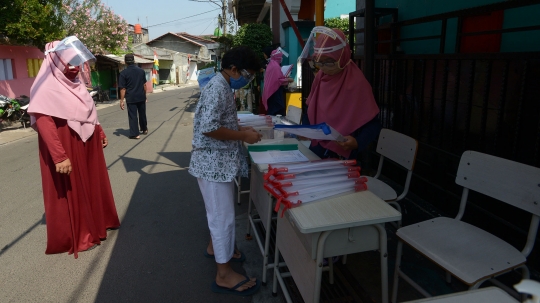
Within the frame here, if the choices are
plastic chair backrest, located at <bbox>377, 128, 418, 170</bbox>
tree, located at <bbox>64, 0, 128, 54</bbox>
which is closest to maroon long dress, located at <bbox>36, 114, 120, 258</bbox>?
plastic chair backrest, located at <bbox>377, 128, 418, 170</bbox>

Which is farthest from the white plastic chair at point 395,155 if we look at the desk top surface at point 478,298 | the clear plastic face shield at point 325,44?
the desk top surface at point 478,298

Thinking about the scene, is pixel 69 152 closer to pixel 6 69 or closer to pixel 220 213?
pixel 220 213

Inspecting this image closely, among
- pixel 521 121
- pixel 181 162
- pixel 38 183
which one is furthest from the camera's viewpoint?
pixel 181 162

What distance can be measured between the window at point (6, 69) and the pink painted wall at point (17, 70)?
4.8 inches

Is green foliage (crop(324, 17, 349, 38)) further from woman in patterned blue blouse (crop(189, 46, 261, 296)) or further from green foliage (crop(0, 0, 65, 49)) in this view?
woman in patterned blue blouse (crop(189, 46, 261, 296))

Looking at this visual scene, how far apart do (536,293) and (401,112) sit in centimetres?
358

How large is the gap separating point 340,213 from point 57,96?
256cm

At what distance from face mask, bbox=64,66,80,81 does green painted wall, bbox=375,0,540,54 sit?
12.1 ft

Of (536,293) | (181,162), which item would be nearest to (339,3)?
(181,162)

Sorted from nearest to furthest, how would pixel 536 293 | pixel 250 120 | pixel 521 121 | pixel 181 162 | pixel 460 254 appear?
pixel 536 293, pixel 460 254, pixel 521 121, pixel 250 120, pixel 181 162

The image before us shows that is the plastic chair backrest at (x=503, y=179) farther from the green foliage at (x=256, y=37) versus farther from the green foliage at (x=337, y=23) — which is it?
the green foliage at (x=337, y=23)

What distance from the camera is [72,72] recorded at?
3.31m

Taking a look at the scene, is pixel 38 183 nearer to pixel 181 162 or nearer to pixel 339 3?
pixel 181 162

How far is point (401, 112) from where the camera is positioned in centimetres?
431
